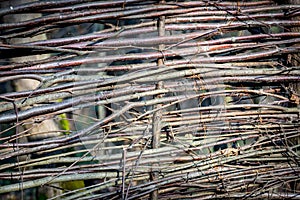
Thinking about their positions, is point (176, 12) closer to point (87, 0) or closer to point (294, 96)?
point (87, 0)

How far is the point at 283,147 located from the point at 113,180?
109 cm

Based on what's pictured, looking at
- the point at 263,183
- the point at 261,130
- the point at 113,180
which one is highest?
the point at 261,130

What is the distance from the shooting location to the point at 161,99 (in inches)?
74.6

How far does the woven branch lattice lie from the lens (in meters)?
1.84

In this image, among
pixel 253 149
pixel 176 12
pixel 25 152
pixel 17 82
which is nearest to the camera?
pixel 25 152

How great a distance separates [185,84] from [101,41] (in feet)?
1.81

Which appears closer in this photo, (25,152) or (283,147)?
(25,152)

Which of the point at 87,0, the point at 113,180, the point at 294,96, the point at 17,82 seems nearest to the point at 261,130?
the point at 294,96

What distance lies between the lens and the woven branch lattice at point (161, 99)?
6.03 feet

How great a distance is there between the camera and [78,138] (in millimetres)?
1853

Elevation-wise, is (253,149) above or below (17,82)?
below

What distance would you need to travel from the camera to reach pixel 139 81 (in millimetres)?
1904

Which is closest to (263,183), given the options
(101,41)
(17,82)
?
(101,41)

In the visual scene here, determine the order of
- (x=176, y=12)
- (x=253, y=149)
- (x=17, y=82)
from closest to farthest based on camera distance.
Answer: (x=176, y=12) → (x=253, y=149) → (x=17, y=82)
